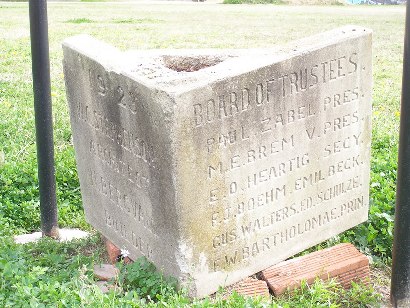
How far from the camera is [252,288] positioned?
3.75 meters

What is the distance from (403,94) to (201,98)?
0.97 meters

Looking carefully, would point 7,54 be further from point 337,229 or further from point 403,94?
point 403,94

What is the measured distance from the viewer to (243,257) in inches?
150

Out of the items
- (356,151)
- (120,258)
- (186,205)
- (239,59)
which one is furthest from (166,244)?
(356,151)

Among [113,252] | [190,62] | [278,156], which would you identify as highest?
[190,62]

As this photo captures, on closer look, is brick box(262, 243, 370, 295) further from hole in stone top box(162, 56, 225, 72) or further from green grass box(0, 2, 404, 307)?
hole in stone top box(162, 56, 225, 72)

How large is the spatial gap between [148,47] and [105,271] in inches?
287

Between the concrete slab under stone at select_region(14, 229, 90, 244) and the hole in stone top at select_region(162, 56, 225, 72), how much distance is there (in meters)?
1.32

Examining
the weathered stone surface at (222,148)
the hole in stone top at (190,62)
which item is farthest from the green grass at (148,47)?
the hole in stone top at (190,62)

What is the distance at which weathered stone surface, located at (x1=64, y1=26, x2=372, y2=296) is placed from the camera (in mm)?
3412

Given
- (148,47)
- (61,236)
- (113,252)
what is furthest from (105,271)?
(148,47)

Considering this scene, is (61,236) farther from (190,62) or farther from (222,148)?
(222,148)

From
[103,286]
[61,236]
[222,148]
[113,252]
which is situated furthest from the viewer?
[61,236]

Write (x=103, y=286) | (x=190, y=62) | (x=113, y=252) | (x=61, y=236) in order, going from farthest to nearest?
1. (x=61, y=236)
2. (x=113, y=252)
3. (x=190, y=62)
4. (x=103, y=286)
